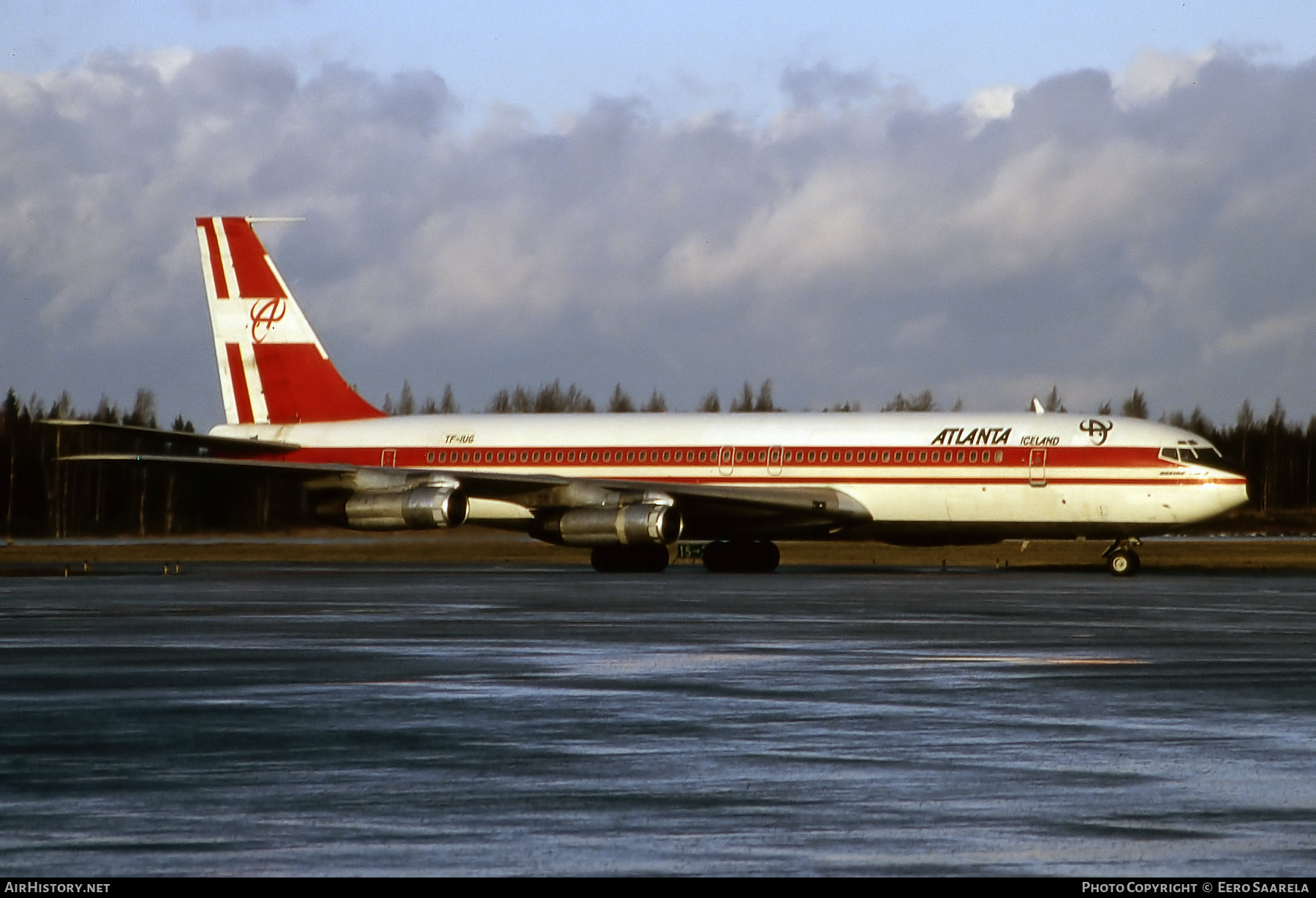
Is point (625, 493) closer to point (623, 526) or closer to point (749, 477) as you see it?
point (623, 526)

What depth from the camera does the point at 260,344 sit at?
50688 millimetres

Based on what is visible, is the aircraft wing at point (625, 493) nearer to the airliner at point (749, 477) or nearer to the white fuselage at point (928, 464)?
the airliner at point (749, 477)

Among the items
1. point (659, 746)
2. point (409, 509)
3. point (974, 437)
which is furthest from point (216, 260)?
point (659, 746)

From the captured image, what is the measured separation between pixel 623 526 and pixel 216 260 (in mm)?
17505

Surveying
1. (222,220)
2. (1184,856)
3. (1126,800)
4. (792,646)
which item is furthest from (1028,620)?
(222,220)

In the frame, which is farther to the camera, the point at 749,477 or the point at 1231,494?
the point at 749,477

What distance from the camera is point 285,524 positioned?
1986 inches

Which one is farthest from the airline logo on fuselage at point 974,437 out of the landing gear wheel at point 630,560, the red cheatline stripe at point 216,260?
the red cheatline stripe at point 216,260

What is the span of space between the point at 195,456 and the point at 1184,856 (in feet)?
139

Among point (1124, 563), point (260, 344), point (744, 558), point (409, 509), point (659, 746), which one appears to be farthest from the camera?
point (260, 344)

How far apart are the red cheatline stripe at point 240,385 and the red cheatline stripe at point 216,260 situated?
167cm

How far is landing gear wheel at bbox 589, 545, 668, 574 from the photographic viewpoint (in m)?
44.2

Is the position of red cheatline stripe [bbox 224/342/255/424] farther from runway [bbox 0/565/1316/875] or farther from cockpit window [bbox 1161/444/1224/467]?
runway [bbox 0/565/1316/875]

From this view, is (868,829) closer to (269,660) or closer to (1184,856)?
(1184,856)
